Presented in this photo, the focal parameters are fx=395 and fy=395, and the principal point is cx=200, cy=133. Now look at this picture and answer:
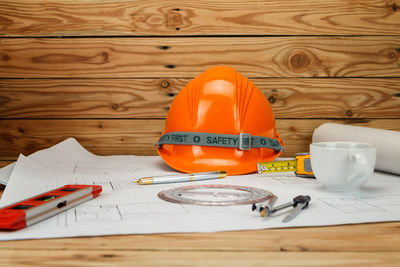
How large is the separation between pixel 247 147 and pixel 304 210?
14.5 inches

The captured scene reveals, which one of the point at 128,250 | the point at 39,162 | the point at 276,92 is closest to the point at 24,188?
the point at 39,162

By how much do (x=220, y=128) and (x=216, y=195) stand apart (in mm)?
295

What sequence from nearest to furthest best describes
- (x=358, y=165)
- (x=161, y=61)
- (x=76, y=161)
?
(x=358, y=165), (x=76, y=161), (x=161, y=61)

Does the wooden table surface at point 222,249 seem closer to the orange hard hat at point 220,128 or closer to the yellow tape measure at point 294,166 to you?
the yellow tape measure at point 294,166

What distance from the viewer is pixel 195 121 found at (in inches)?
36.8

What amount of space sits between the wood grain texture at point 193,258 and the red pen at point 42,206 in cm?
6

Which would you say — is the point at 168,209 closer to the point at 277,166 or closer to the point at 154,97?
the point at 277,166

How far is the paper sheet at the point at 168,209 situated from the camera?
0.49 meters

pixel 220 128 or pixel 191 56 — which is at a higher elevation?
pixel 191 56

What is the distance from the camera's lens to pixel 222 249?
426mm

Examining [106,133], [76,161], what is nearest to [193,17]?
[106,133]

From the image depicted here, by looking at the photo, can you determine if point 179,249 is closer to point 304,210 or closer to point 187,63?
point 304,210

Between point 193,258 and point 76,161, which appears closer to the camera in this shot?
point 193,258

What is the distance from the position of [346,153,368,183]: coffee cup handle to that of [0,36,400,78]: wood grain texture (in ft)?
2.10
